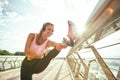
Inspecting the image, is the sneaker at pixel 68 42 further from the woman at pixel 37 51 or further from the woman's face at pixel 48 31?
the woman's face at pixel 48 31

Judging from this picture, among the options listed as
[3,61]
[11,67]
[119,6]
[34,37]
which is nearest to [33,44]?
[34,37]

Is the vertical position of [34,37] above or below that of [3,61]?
below

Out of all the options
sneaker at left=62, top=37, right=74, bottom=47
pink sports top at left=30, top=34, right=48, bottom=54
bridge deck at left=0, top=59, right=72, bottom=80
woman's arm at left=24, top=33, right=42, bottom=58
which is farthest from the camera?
bridge deck at left=0, top=59, right=72, bottom=80

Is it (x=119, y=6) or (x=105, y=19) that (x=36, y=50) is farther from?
(x=119, y=6)

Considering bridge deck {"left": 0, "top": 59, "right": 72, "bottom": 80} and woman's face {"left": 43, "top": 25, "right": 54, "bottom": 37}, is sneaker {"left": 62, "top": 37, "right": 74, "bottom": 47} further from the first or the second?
bridge deck {"left": 0, "top": 59, "right": 72, "bottom": 80}

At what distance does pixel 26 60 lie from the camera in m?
3.60

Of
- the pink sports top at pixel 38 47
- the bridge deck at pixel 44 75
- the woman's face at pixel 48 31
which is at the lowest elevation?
the pink sports top at pixel 38 47

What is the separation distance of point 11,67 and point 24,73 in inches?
580

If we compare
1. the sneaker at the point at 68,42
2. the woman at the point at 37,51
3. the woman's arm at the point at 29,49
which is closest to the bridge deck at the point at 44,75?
the woman at the point at 37,51

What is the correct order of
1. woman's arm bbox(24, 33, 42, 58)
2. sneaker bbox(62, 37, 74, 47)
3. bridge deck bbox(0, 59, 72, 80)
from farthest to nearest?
bridge deck bbox(0, 59, 72, 80)
woman's arm bbox(24, 33, 42, 58)
sneaker bbox(62, 37, 74, 47)

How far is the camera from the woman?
354 cm

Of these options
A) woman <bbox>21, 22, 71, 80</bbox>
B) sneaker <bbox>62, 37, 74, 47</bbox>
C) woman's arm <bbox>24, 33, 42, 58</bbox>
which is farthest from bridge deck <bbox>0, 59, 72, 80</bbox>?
sneaker <bbox>62, 37, 74, 47</bbox>

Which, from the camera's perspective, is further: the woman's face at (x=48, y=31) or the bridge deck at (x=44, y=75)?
the bridge deck at (x=44, y=75)

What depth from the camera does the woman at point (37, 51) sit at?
354 centimetres
